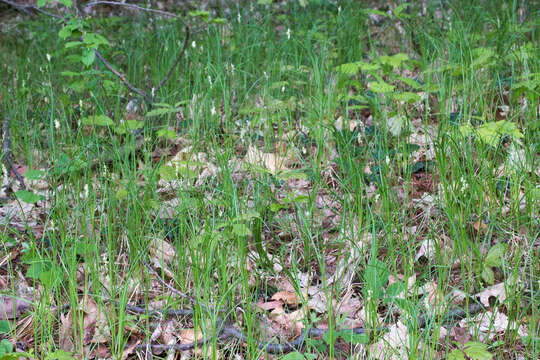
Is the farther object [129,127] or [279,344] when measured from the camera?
[129,127]

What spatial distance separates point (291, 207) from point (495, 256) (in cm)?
115

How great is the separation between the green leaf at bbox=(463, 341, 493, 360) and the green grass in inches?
3.1

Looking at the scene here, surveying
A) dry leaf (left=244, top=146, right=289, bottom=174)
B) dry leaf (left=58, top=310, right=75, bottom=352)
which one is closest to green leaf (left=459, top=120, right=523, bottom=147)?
dry leaf (left=244, top=146, right=289, bottom=174)

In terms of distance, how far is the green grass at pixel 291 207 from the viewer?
7.00 ft

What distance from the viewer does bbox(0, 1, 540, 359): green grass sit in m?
2.13

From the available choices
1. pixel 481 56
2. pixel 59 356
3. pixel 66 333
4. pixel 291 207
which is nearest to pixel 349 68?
pixel 481 56

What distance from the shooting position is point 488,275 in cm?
222

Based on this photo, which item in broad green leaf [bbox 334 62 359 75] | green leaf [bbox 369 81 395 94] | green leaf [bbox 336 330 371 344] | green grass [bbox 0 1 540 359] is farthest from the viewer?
broad green leaf [bbox 334 62 359 75]

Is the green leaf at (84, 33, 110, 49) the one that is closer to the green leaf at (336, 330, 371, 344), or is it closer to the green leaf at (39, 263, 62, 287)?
the green leaf at (39, 263, 62, 287)

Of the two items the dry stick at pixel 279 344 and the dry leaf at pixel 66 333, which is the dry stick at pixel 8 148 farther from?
the dry stick at pixel 279 344

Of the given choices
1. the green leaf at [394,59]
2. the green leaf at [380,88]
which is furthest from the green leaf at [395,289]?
the green leaf at [394,59]

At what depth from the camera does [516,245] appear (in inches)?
90.6

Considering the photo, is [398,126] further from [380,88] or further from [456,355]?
[456,355]

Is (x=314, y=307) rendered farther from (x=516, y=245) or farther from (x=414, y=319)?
(x=516, y=245)
